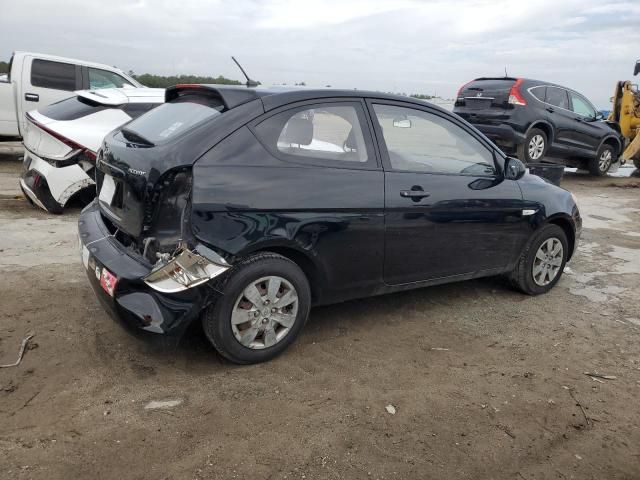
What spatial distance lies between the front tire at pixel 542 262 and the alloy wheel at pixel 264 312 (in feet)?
7.54

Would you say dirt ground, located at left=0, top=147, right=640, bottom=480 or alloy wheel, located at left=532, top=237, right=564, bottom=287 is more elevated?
alloy wheel, located at left=532, top=237, right=564, bottom=287

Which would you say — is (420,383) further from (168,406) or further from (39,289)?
(39,289)

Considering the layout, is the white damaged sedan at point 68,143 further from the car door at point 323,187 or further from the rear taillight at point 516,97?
the rear taillight at point 516,97

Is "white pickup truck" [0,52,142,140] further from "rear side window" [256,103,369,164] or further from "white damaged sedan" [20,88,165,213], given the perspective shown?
"rear side window" [256,103,369,164]

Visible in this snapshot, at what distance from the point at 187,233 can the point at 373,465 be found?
4.93ft

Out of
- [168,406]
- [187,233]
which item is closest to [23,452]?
[168,406]

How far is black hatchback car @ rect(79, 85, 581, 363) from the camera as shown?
3021 millimetres

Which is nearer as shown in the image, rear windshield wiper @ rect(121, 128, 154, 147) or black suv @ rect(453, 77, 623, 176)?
rear windshield wiper @ rect(121, 128, 154, 147)

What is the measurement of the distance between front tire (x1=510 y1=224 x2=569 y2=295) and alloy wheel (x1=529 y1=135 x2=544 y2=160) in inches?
251

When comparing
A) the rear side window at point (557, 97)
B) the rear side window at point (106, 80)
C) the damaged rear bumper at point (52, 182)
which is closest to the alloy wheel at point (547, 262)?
the damaged rear bumper at point (52, 182)

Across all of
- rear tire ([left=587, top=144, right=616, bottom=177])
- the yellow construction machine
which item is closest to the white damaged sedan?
rear tire ([left=587, top=144, right=616, bottom=177])

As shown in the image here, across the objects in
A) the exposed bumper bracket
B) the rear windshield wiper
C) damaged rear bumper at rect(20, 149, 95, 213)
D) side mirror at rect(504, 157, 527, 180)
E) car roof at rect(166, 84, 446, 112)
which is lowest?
damaged rear bumper at rect(20, 149, 95, 213)

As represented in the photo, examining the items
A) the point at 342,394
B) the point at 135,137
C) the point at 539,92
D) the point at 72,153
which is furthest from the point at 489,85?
the point at 342,394

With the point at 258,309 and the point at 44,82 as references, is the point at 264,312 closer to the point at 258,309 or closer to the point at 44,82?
the point at 258,309
